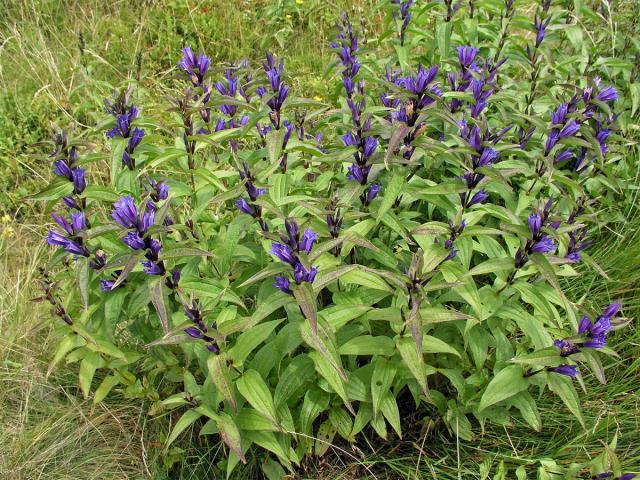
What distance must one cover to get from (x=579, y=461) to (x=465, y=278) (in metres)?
1.12

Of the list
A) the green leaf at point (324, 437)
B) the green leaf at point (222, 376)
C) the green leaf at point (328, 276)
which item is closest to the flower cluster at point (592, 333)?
the green leaf at point (328, 276)

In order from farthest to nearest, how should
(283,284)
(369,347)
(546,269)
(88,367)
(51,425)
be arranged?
(51,425), (88,367), (369,347), (546,269), (283,284)

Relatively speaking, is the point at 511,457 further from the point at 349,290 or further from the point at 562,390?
the point at 349,290

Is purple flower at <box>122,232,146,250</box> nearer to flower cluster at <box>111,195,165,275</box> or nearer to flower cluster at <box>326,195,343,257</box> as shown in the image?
flower cluster at <box>111,195,165,275</box>

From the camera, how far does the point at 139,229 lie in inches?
75.5

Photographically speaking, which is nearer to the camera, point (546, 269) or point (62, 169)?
point (546, 269)

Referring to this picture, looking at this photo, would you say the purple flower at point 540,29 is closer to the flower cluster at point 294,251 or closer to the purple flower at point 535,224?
the purple flower at point 535,224

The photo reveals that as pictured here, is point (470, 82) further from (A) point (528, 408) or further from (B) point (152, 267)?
(B) point (152, 267)

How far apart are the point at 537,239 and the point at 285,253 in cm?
98

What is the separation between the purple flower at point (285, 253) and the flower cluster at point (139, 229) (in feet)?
1.39

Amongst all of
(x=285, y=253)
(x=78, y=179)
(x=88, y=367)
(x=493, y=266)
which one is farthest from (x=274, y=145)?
(x=88, y=367)

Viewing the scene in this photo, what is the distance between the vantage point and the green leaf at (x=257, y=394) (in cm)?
215

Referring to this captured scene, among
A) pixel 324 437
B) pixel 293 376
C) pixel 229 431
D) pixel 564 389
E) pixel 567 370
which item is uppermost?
pixel 567 370

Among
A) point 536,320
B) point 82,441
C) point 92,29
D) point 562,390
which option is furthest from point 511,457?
point 92,29
